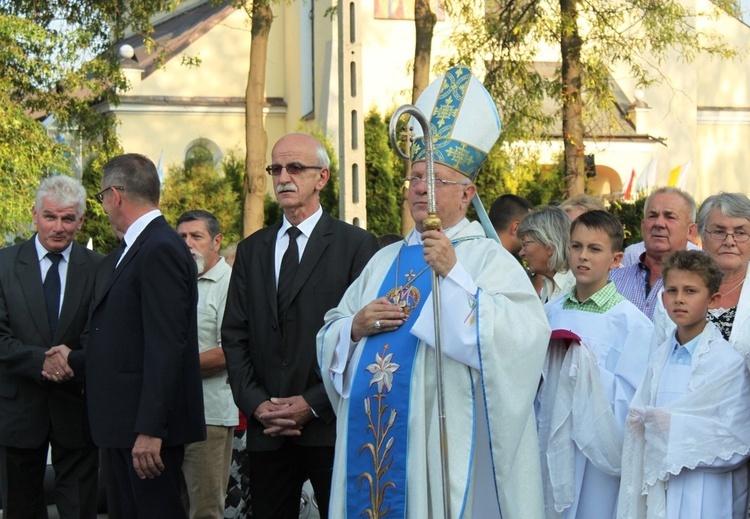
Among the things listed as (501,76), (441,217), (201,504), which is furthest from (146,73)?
(441,217)

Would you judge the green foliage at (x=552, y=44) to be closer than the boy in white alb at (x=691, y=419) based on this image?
No

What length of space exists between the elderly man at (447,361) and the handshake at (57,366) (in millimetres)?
1956

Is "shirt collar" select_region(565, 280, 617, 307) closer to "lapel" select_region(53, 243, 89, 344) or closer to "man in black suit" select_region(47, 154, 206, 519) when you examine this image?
"man in black suit" select_region(47, 154, 206, 519)

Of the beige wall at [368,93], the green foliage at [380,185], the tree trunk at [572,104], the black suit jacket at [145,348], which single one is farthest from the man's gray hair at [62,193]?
the beige wall at [368,93]

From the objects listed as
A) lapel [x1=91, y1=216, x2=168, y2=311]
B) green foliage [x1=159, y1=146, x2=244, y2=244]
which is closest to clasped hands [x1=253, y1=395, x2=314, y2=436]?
lapel [x1=91, y1=216, x2=168, y2=311]

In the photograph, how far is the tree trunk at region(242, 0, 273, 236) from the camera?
65.5 ft

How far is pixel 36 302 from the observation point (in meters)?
6.70

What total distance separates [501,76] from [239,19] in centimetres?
2010

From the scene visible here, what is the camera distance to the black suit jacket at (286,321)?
549cm

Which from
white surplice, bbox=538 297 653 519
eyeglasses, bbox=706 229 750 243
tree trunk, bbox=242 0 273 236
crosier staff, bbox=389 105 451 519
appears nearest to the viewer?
crosier staff, bbox=389 105 451 519

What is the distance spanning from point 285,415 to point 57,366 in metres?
1.71

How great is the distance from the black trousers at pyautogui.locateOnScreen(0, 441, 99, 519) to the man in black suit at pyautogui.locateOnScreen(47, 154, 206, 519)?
1.21 meters

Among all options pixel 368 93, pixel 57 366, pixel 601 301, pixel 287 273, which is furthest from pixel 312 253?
pixel 368 93

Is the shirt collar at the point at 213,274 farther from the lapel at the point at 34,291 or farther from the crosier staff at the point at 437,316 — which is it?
the crosier staff at the point at 437,316
